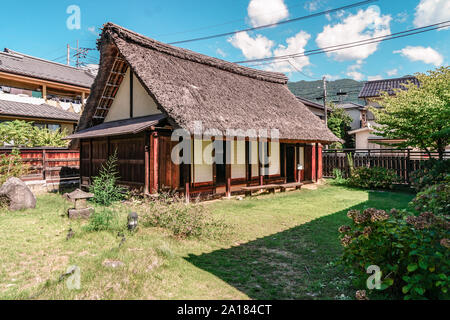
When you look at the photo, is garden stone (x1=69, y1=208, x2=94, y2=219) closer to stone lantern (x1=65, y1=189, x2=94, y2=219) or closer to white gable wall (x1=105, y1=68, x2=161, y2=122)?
stone lantern (x1=65, y1=189, x2=94, y2=219)

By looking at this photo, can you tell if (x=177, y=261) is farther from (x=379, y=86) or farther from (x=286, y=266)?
(x=379, y=86)

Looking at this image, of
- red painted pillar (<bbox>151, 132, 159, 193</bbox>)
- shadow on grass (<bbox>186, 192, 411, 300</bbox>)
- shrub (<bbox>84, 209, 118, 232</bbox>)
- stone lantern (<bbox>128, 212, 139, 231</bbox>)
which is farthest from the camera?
red painted pillar (<bbox>151, 132, 159, 193</bbox>)

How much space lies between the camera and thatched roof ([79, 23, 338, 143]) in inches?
357

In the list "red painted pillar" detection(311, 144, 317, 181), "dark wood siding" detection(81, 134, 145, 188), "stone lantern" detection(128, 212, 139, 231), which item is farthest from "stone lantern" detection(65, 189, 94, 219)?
"red painted pillar" detection(311, 144, 317, 181)

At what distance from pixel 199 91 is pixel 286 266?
752cm

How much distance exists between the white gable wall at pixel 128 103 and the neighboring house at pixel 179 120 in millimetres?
37

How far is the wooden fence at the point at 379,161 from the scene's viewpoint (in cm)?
1352

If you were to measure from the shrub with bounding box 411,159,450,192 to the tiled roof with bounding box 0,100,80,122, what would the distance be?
19.2 meters

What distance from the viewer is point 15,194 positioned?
310 inches

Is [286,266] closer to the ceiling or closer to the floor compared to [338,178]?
closer to the floor

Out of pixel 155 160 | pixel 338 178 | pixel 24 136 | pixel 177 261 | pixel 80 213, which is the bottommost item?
pixel 177 261

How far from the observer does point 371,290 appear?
10.6 ft

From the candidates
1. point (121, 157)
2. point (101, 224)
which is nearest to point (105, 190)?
point (101, 224)
